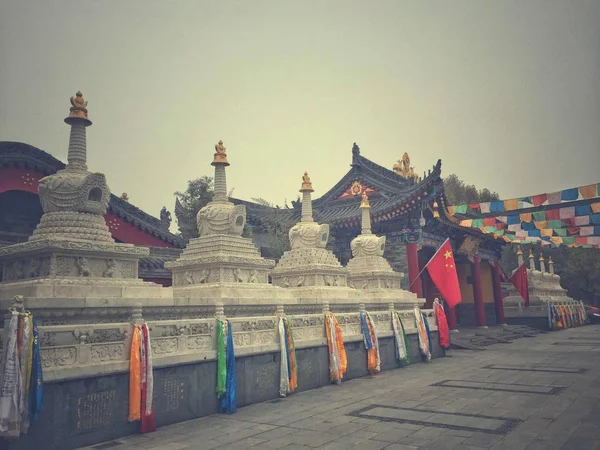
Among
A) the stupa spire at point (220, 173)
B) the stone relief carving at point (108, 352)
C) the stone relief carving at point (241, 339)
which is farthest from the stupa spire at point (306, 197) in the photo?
the stone relief carving at point (108, 352)

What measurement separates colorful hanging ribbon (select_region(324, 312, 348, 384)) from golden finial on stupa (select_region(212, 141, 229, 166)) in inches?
205

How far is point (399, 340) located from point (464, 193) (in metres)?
53.4

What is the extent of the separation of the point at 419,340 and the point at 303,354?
257 inches

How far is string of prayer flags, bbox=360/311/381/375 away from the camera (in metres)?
14.1

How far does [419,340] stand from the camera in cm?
1692

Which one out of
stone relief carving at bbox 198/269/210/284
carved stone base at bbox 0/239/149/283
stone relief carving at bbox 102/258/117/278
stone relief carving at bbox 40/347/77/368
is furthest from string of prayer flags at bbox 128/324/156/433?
stone relief carving at bbox 198/269/210/284

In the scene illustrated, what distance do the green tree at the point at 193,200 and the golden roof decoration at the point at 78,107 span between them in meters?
12.4

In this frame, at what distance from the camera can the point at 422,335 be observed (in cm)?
1694

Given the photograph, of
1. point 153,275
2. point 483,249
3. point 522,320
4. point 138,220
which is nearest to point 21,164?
point 138,220

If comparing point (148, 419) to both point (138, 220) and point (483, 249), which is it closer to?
point (138, 220)

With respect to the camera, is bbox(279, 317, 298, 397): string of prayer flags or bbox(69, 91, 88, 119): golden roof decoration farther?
bbox(279, 317, 298, 397): string of prayer flags

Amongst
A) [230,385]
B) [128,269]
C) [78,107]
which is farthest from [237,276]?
[78,107]

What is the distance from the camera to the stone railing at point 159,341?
23.4 feet

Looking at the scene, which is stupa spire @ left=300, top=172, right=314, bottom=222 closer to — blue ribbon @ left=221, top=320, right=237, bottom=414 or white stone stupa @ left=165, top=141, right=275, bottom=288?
white stone stupa @ left=165, top=141, right=275, bottom=288
